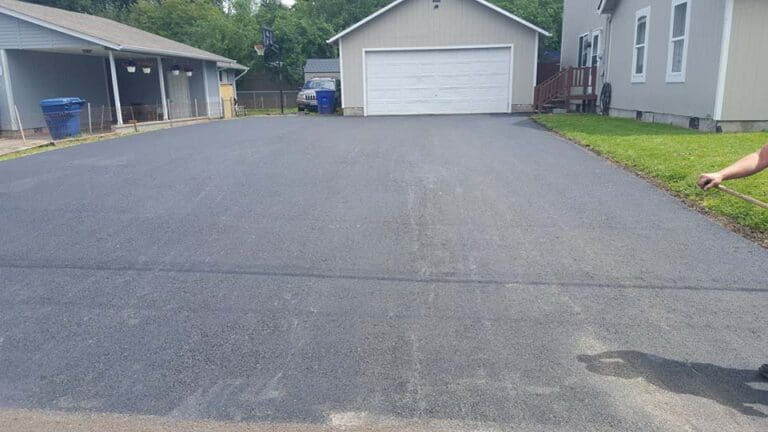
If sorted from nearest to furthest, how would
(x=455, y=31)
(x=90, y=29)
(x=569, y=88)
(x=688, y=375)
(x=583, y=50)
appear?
(x=688, y=375) < (x=90, y=29) < (x=569, y=88) < (x=455, y=31) < (x=583, y=50)

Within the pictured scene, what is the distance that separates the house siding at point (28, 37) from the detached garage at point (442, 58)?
9.53m

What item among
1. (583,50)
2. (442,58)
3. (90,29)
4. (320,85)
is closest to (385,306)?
(90,29)

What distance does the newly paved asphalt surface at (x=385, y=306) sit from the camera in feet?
10.6

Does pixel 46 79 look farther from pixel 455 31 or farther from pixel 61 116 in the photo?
pixel 455 31

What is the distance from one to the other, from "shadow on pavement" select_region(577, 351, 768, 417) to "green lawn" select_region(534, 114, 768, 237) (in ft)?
10.4

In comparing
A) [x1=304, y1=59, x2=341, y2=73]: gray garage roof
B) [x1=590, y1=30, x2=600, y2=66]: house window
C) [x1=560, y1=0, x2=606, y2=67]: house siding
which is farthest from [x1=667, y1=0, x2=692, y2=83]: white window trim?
[x1=304, y1=59, x2=341, y2=73]: gray garage roof

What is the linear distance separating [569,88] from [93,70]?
18.2m

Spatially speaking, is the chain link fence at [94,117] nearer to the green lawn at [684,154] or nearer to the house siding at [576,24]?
the green lawn at [684,154]

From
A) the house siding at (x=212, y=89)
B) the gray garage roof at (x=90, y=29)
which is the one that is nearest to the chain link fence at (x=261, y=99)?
the house siding at (x=212, y=89)

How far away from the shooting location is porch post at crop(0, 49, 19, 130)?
18422 mm

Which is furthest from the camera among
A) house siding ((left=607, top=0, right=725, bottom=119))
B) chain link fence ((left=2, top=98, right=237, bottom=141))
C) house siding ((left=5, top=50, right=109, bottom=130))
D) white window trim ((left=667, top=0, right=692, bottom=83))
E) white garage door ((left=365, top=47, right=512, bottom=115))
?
white garage door ((left=365, top=47, right=512, bottom=115))

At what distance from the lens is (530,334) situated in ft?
13.0

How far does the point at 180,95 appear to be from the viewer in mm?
26266

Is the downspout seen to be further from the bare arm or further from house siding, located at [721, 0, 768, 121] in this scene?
the bare arm
